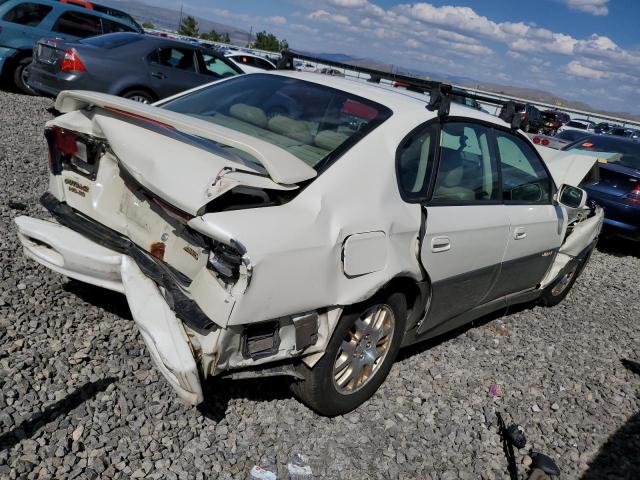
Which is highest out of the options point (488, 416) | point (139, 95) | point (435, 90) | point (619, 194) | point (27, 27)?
point (435, 90)

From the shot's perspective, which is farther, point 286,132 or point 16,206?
point 16,206

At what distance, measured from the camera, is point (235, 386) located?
121 inches

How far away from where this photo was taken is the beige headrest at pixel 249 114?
3.32 meters

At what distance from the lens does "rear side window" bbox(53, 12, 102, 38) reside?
10.8 m

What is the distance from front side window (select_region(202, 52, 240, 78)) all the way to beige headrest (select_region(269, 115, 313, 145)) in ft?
23.7

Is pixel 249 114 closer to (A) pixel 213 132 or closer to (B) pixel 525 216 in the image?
(A) pixel 213 132

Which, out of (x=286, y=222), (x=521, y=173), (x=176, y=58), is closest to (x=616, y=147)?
(x=521, y=173)

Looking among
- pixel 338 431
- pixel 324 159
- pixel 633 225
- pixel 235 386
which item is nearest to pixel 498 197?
→ pixel 324 159

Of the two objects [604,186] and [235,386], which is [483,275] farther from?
[604,186]

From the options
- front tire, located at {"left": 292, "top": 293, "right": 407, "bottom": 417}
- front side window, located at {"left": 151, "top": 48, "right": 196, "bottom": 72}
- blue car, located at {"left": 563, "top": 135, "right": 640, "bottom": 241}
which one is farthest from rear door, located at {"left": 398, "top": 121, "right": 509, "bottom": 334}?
front side window, located at {"left": 151, "top": 48, "right": 196, "bottom": 72}

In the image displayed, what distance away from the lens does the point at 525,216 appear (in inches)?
156

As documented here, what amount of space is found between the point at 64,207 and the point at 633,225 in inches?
284

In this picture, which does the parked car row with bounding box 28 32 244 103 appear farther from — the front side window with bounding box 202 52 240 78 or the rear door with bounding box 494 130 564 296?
the rear door with bounding box 494 130 564 296

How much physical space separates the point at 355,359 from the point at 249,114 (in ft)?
5.31
